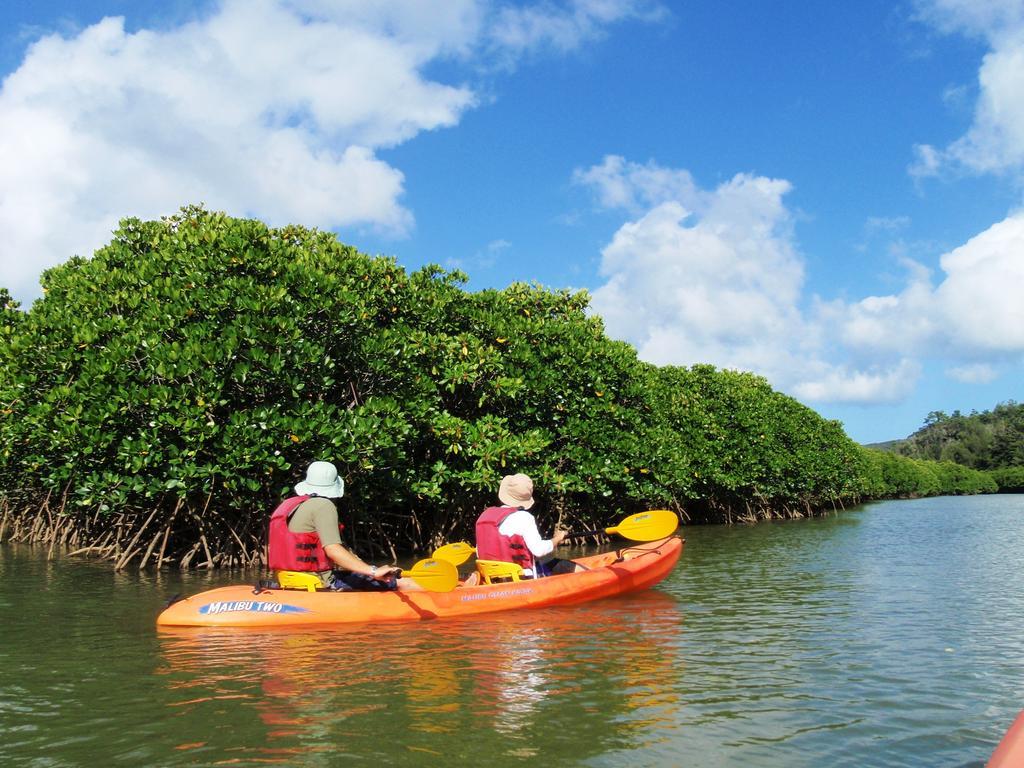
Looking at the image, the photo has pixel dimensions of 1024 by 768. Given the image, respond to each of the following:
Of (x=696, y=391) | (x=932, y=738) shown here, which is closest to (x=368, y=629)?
(x=932, y=738)

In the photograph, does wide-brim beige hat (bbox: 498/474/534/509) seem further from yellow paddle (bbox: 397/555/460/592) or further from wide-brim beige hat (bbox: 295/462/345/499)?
wide-brim beige hat (bbox: 295/462/345/499)

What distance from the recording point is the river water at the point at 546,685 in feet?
15.5

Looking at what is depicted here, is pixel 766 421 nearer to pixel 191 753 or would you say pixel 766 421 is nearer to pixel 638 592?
pixel 638 592

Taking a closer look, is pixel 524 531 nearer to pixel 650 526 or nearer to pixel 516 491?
pixel 516 491

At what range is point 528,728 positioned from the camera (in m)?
5.05

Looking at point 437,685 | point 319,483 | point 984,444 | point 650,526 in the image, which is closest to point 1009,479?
point 984,444

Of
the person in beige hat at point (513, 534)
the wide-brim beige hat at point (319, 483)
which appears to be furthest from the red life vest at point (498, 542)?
the wide-brim beige hat at point (319, 483)

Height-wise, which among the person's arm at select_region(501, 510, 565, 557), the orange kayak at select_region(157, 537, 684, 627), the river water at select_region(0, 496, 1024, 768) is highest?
the person's arm at select_region(501, 510, 565, 557)

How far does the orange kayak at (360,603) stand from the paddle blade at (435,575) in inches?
4.6

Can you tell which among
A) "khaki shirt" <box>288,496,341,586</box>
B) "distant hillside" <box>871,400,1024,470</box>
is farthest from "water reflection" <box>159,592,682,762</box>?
"distant hillside" <box>871,400,1024,470</box>

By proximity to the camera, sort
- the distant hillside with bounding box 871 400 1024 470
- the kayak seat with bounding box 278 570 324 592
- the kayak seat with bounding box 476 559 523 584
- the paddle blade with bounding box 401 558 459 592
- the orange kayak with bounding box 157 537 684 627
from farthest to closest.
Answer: the distant hillside with bounding box 871 400 1024 470, the kayak seat with bounding box 476 559 523 584, the paddle blade with bounding box 401 558 459 592, the kayak seat with bounding box 278 570 324 592, the orange kayak with bounding box 157 537 684 627

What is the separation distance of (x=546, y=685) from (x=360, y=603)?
10.5ft

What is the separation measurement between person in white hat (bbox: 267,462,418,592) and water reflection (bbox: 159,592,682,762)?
764 millimetres

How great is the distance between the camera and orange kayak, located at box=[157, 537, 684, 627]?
27.9 feet
